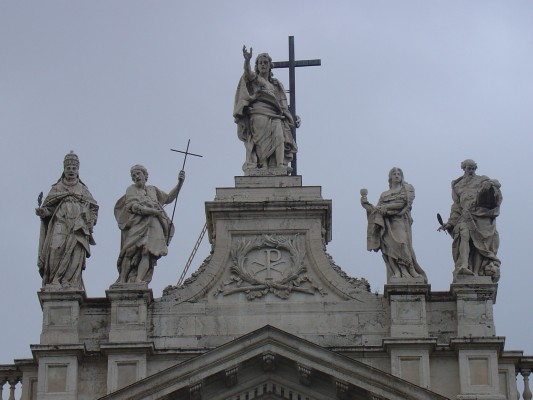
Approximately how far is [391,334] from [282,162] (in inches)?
150

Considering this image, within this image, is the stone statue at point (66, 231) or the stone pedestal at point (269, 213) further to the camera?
the stone pedestal at point (269, 213)

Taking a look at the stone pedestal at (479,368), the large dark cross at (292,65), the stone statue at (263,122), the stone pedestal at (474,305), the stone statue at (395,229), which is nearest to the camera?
the stone pedestal at (479,368)

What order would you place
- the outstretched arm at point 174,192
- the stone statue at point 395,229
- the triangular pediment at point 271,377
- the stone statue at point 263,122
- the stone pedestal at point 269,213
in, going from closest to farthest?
the triangular pediment at point 271,377
the stone statue at point 395,229
the stone pedestal at point 269,213
the outstretched arm at point 174,192
the stone statue at point 263,122

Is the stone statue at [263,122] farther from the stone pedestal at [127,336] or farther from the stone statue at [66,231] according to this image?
the stone pedestal at [127,336]

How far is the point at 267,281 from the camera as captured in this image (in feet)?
110

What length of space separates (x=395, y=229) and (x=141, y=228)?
3945 mm

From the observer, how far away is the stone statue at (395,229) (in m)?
33.6

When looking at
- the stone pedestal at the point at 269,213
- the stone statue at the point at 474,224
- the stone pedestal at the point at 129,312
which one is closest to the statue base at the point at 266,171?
the stone pedestal at the point at 269,213

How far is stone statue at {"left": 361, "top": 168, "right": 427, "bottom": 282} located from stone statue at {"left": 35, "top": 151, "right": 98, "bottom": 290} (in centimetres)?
436

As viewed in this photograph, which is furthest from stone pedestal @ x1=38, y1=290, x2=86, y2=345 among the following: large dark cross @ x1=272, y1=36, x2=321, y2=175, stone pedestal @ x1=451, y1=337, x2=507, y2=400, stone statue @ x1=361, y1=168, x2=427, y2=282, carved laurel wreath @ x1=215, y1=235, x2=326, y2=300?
large dark cross @ x1=272, y1=36, x2=321, y2=175

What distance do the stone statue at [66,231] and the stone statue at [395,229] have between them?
14.3 ft

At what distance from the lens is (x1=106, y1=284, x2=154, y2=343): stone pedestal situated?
32.9 meters

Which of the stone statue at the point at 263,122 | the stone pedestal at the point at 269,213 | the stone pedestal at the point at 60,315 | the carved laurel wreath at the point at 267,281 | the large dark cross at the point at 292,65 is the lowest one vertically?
the stone pedestal at the point at 60,315

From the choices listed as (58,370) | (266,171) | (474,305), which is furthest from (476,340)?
(58,370)
